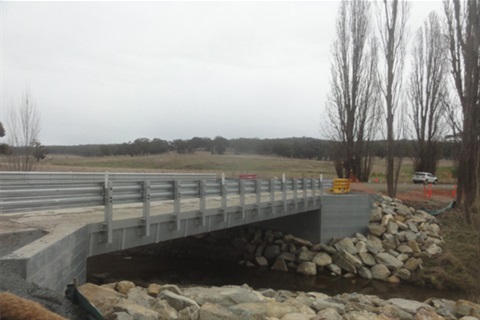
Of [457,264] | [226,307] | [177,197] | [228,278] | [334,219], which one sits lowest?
[228,278]

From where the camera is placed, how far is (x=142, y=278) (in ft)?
53.6

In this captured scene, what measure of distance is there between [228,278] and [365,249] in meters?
6.75

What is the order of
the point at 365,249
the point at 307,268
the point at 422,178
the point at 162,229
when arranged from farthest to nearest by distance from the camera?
the point at 422,178 < the point at 365,249 < the point at 307,268 < the point at 162,229

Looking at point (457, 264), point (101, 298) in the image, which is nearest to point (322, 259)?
point (457, 264)

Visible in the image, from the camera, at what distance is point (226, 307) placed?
834cm

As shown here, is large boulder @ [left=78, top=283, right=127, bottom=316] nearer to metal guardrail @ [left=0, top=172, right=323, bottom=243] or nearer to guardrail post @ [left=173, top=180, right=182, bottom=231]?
metal guardrail @ [left=0, top=172, right=323, bottom=243]

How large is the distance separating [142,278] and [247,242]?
6.77 metres

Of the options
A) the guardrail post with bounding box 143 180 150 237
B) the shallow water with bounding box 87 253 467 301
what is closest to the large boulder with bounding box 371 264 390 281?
the shallow water with bounding box 87 253 467 301

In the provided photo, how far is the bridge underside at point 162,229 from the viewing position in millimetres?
5375

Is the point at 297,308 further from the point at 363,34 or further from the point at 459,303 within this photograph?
the point at 363,34

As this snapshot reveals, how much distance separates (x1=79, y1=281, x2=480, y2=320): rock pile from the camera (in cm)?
648

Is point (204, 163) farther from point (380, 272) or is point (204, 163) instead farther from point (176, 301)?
point (176, 301)

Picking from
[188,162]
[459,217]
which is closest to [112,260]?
[459,217]

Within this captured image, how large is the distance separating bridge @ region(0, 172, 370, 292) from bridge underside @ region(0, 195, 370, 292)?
12mm
